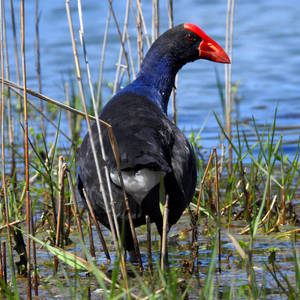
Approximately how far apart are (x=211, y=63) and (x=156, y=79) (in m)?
5.85

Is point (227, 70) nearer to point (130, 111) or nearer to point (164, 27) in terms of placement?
point (130, 111)

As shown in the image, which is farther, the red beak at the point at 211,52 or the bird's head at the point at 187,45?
the red beak at the point at 211,52

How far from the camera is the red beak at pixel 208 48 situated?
14.4 ft

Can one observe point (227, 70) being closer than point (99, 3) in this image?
Yes

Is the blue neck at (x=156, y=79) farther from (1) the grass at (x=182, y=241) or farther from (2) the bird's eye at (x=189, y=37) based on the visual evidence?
(1) the grass at (x=182, y=241)

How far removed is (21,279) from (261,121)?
→ 4.14m

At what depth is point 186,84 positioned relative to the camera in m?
8.58

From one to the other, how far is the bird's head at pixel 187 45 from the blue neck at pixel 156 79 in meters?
0.06

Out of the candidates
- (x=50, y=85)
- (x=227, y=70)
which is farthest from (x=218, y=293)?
(x=50, y=85)

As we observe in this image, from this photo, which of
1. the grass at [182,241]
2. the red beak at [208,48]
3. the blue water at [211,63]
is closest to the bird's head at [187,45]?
the red beak at [208,48]

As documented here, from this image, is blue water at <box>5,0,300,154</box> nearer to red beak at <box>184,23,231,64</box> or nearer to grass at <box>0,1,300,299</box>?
red beak at <box>184,23,231,64</box>

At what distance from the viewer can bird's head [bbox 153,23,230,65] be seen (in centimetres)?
421

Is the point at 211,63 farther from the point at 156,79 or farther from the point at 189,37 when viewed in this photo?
the point at 156,79

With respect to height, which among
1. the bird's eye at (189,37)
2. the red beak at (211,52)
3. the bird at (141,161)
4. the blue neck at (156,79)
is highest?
the bird's eye at (189,37)
